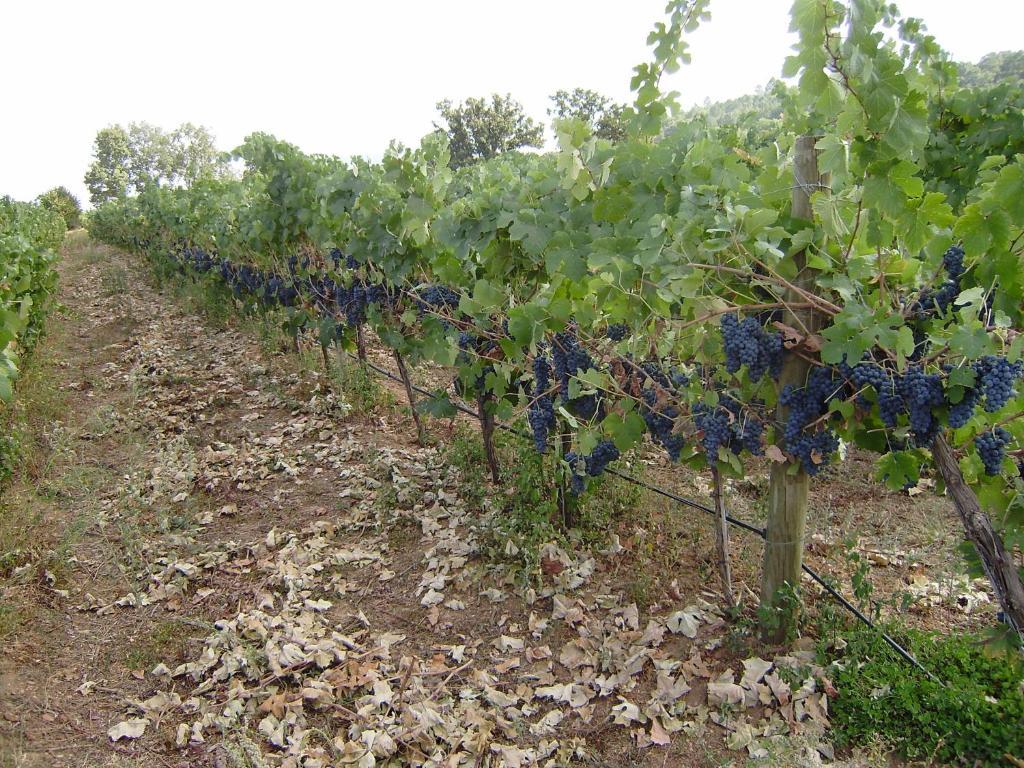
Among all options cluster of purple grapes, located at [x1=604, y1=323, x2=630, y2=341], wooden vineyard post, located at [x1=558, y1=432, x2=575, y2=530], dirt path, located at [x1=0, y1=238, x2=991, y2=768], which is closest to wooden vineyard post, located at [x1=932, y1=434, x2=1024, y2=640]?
dirt path, located at [x1=0, y1=238, x2=991, y2=768]

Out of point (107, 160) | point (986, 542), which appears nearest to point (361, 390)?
point (986, 542)

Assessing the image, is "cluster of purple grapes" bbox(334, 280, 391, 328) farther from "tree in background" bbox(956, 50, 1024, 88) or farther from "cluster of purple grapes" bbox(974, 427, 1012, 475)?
"tree in background" bbox(956, 50, 1024, 88)

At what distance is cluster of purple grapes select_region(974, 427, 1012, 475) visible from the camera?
7.20ft

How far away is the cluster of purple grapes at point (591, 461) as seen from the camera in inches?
133

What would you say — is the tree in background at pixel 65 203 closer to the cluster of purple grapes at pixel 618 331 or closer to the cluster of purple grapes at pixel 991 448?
the cluster of purple grapes at pixel 618 331

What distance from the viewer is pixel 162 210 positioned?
14445 mm

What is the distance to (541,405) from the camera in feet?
12.2

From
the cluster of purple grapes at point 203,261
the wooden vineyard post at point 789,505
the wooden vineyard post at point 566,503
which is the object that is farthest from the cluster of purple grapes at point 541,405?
the cluster of purple grapes at point 203,261

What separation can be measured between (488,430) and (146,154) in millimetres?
86763

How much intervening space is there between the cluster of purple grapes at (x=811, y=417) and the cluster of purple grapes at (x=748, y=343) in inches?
8.0

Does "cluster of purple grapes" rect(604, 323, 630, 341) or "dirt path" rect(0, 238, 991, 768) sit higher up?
"cluster of purple grapes" rect(604, 323, 630, 341)

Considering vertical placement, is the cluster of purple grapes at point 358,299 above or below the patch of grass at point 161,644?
above

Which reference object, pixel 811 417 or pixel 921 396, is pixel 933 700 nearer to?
pixel 811 417

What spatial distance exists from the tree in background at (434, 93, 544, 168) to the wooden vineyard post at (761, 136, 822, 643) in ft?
129
